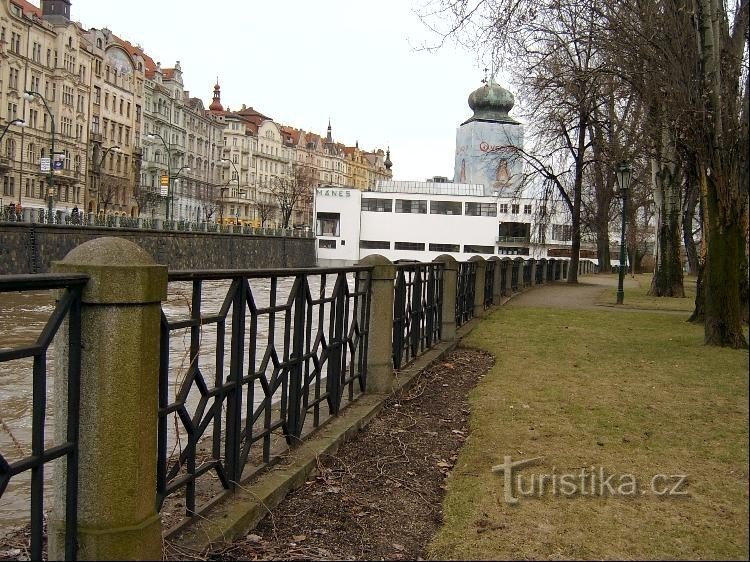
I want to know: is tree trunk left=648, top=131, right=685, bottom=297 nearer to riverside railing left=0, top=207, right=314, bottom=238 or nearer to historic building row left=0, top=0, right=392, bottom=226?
riverside railing left=0, top=207, right=314, bottom=238

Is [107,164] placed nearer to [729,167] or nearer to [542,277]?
[542,277]

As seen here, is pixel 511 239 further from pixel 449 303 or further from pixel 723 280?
pixel 449 303

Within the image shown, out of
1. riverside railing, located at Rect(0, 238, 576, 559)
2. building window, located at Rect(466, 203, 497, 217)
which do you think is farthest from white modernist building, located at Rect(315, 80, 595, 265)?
riverside railing, located at Rect(0, 238, 576, 559)

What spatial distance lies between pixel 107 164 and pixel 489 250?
3839 centimetres

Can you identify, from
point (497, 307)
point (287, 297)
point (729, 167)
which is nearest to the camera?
point (287, 297)

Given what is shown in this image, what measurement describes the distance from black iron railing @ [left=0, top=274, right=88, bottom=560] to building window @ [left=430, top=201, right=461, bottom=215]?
79.5 metres

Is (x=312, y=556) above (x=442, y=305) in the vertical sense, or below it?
below

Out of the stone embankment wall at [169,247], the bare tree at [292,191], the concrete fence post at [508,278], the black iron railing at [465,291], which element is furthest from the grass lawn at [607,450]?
the bare tree at [292,191]

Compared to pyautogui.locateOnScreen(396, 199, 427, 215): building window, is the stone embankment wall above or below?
below

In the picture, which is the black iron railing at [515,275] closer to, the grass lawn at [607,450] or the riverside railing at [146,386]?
the grass lawn at [607,450]

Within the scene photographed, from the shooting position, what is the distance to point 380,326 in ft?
24.3

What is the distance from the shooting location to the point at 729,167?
36.6ft

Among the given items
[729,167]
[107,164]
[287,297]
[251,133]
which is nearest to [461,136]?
[107,164]

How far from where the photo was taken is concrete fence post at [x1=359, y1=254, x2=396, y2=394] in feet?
23.9
